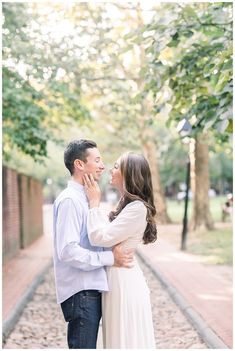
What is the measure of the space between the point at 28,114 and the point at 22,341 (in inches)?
186

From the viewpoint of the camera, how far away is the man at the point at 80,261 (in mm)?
3660

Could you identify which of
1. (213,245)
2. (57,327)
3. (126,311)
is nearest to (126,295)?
(126,311)

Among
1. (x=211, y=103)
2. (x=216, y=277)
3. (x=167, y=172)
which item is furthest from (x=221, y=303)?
(x=167, y=172)

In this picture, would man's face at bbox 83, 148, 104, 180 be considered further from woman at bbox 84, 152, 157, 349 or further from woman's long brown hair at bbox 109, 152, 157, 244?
woman's long brown hair at bbox 109, 152, 157, 244

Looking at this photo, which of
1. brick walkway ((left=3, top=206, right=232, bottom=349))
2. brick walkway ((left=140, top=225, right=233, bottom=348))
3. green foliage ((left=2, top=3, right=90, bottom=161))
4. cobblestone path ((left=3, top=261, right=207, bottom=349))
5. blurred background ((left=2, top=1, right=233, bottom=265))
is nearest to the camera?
blurred background ((left=2, top=1, right=233, bottom=265))

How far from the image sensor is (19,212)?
60.3 feet

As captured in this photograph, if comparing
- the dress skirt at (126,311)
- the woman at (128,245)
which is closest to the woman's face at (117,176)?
the woman at (128,245)

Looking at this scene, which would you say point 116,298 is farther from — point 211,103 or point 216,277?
point 216,277

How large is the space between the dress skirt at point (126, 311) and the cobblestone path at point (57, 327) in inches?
135

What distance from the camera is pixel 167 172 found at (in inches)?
2562

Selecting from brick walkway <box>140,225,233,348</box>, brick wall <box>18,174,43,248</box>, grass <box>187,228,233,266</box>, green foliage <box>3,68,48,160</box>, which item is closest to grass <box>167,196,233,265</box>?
grass <box>187,228,233,266</box>

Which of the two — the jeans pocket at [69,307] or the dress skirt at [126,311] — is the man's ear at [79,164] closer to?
the dress skirt at [126,311]

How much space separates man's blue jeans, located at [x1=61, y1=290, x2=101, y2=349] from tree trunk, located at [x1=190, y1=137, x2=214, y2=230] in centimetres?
1843

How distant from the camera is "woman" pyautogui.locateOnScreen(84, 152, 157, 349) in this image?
3.73m
